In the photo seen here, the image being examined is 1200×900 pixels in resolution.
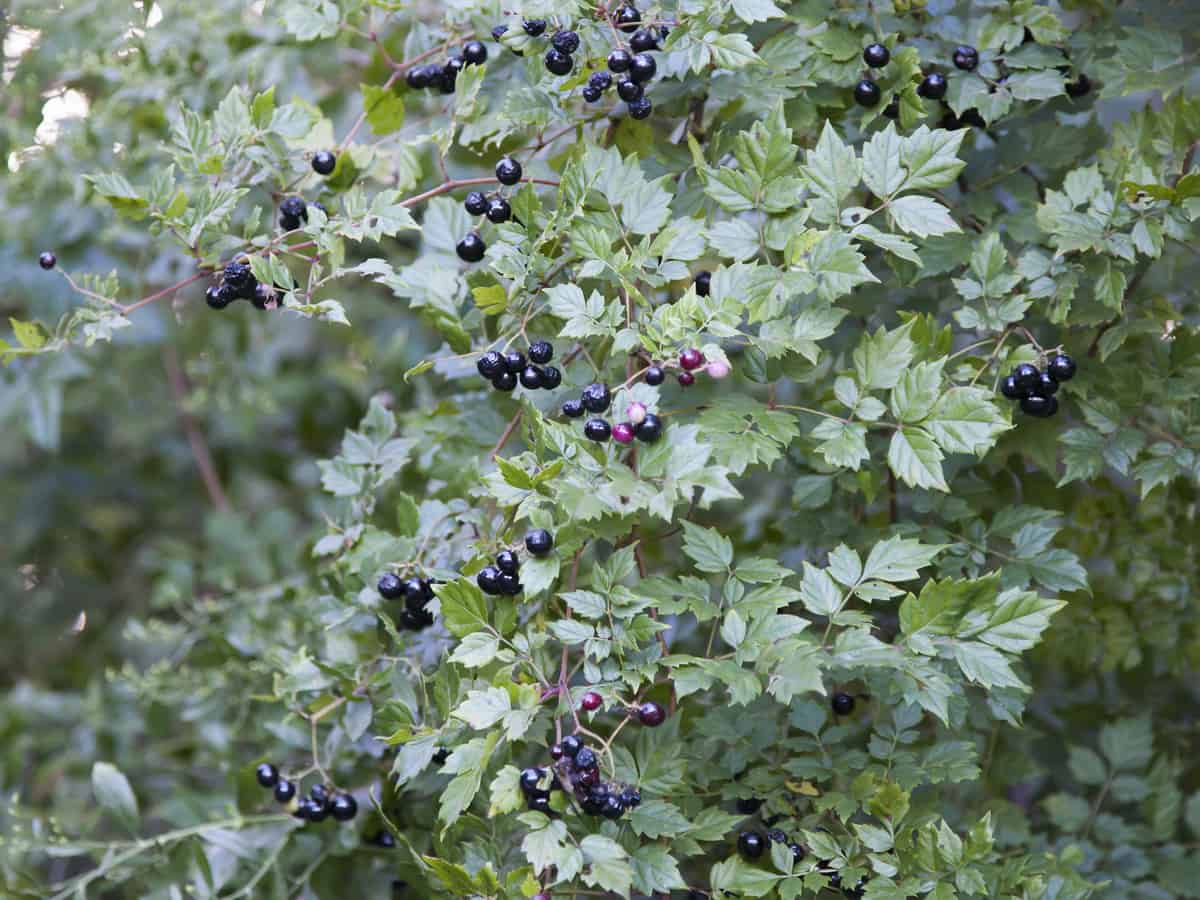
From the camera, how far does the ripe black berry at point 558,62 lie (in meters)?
1.19

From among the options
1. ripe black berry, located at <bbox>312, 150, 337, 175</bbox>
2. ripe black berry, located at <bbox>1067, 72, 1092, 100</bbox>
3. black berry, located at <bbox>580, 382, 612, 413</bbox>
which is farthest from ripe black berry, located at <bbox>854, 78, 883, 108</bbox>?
ripe black berry, located at <bbox>312, 150, 337, 175</bbox>

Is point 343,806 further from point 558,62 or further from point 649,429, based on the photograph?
point 558,62

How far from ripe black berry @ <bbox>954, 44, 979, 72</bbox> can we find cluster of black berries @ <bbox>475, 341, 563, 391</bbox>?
581mm

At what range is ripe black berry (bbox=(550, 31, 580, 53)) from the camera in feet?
3.87

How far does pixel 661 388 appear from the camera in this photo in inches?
51.9

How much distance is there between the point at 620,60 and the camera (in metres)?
1.17

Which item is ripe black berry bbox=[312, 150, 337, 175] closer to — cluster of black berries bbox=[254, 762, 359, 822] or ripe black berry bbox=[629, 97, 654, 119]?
ripe black berry bbox=[629, 97, 654, 119]

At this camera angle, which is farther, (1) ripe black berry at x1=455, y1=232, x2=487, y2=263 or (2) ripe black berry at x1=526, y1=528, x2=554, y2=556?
(1) ripe black berry at x1=455, y1=232, x2=487, y2=263

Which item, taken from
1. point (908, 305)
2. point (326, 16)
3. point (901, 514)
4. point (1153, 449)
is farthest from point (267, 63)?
point (1153, 449)

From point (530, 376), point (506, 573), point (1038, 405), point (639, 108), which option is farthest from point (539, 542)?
point (1038, 405)

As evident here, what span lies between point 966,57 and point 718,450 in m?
0.57

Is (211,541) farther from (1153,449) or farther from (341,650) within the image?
(1153,449)

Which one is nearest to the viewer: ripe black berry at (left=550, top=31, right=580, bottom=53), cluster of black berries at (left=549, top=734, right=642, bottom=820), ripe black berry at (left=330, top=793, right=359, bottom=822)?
cluster of black berries at (left=549, top=734, right=642, bottom=820)

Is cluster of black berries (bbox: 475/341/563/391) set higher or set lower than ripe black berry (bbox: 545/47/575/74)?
lower
